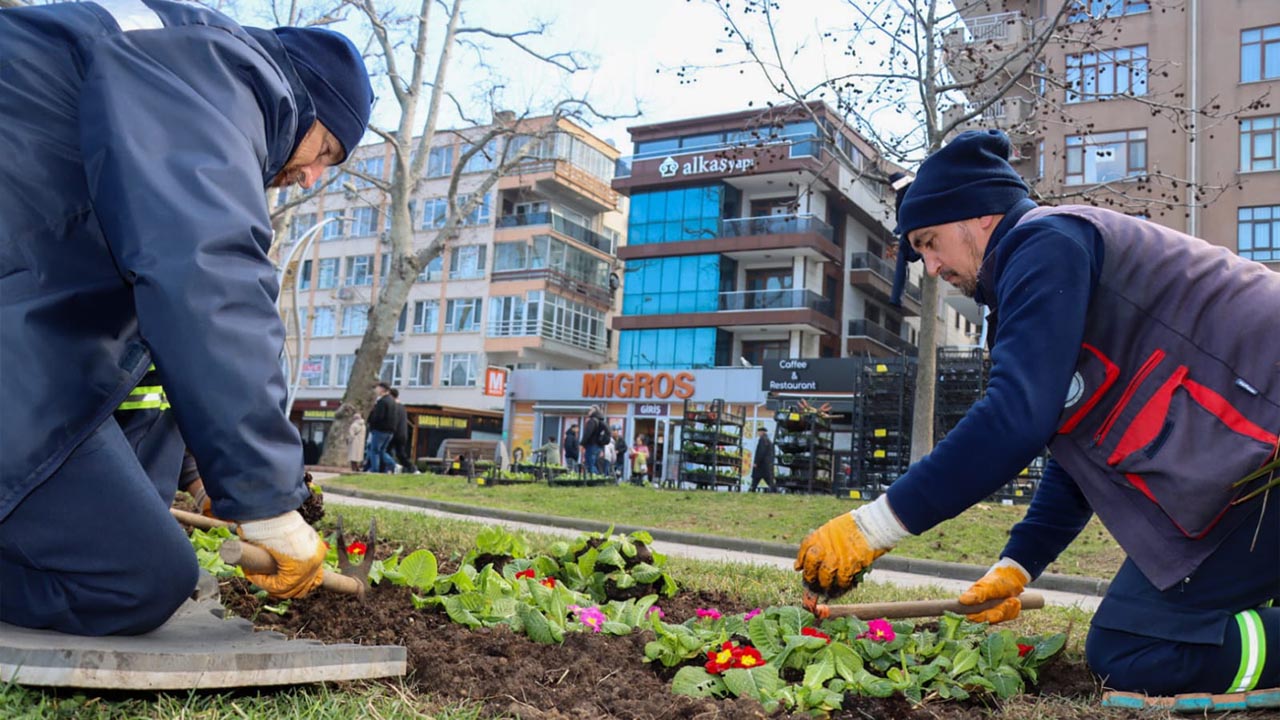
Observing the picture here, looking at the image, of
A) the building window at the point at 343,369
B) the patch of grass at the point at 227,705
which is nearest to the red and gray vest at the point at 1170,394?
the patch of grass at the point at 227,705

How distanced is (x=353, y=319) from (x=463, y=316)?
29.9 feet

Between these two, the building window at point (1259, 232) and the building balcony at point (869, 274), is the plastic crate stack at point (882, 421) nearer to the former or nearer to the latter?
the building window at point (1259, 232)

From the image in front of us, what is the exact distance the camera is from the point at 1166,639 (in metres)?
2.52

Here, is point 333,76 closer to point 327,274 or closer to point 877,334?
point 877,334

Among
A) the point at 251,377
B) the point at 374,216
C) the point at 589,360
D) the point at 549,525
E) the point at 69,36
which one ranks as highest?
the point at 374,216

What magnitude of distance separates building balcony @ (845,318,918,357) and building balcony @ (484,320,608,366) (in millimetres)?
14081

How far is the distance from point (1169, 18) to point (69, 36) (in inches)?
1405

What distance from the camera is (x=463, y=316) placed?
4981 centimetres

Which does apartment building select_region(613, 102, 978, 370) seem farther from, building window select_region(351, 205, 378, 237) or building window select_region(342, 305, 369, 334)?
building window select_region(342, 305, 369, 334)

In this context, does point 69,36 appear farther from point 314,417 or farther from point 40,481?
point 314,417

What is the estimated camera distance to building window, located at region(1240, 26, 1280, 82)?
29.1m

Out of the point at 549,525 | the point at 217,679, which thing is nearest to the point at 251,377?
the point at 217,679

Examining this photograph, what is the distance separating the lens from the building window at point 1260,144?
2884cm

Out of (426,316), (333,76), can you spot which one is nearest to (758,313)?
(426,316)
